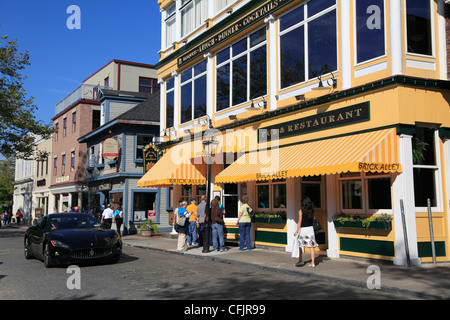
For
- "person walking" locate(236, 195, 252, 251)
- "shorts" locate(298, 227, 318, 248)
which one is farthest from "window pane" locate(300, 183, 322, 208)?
"shorts" locate(298, 227, 318, 248)

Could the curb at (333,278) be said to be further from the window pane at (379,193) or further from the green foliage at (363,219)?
the window pane at (379,193)

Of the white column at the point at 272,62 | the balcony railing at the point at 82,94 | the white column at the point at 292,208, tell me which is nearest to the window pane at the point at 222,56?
the white column at the point at 272,62

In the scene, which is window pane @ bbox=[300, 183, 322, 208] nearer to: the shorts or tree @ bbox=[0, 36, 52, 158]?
the shorts

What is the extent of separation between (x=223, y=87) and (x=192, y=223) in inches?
230

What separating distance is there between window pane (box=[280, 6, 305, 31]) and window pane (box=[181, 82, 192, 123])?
7186 millimetres

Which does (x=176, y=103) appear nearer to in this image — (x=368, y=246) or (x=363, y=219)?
(x=363, y=219)

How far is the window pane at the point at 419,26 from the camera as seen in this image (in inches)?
444

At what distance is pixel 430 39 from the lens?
11562 mm

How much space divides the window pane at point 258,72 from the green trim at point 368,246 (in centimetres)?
641

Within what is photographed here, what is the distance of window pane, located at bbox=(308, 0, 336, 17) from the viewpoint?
13116mm

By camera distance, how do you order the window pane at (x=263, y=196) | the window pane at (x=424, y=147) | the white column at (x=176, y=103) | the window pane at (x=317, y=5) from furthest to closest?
1. the white column at (x=176, y=103)
2. the window pane at (x=263, y=196)
3. the window pane at (x=317, y=5)
4. the window pane at (x=424, y=147)

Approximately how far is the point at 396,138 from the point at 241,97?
7694mm
